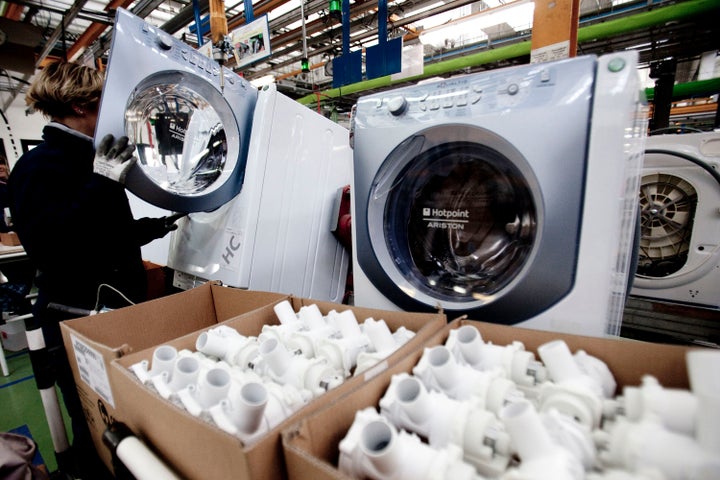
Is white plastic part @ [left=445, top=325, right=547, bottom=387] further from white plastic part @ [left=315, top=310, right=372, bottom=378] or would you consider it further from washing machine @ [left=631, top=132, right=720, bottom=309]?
washing machine @ [left=631, top=132, right=720, bottom=309]

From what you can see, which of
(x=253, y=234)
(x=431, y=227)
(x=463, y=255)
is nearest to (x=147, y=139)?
(x=253, y=234)

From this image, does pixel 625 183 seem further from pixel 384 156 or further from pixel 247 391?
pixel 247 391

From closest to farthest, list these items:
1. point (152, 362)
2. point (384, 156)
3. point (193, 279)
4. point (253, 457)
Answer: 1. point (253, 457)
2. point (152, 362)
3. point (384, 156)
4. point (193, 279)

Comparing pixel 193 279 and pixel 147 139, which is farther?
pixel 193 279

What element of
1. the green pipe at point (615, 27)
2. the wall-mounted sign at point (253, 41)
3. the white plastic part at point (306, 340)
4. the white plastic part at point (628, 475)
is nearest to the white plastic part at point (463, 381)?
the white plastic part at point (628, 475)

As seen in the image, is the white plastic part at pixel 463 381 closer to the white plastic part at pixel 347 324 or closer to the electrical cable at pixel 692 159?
the white plastic part at pixel 347 324

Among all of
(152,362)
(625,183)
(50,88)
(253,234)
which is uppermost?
(50,88)

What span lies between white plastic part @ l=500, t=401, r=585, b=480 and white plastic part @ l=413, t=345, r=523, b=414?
11 cm

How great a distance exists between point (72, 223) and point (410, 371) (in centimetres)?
110

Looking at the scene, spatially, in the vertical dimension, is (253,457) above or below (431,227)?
below

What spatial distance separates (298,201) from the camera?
4.56 feet

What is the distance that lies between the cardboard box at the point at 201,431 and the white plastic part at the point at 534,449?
0.22 m

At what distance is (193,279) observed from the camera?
139 centimetres

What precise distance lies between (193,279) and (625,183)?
1.45 metres
